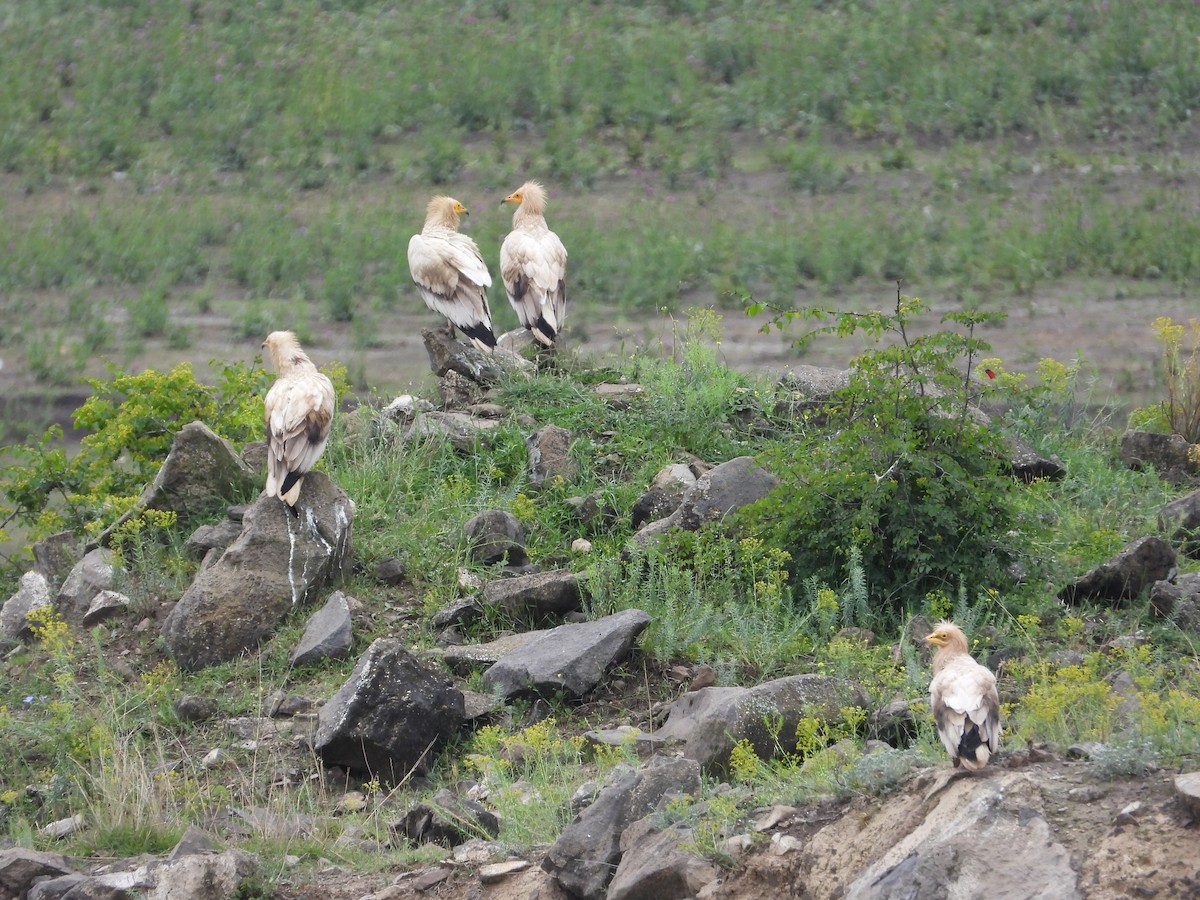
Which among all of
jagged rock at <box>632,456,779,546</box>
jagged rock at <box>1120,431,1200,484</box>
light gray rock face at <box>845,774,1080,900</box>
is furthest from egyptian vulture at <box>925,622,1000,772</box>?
jagged rock at <box>1120,431,1200,484</box>

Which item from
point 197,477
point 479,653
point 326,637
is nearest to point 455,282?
point 197,477

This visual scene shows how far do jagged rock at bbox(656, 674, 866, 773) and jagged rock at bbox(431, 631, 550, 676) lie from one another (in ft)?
4.75

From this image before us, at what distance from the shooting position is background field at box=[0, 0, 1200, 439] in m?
16.2

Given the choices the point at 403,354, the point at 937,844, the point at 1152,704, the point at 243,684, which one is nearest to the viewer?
the point at 937,844

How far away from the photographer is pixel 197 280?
1773 centimetres

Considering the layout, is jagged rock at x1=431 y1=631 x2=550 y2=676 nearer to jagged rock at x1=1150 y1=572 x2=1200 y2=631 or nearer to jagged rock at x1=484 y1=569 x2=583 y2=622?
jagged rock at x1=484 y1=569 x2=583 y2=622

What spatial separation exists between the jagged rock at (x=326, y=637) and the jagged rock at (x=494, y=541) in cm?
89

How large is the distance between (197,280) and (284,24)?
8.33m

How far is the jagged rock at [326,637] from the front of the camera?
779 cm

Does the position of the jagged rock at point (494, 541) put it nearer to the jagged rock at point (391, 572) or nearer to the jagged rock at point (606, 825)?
the jagged rock at point (391, 572)

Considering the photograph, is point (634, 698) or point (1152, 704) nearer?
point (1152, 704)

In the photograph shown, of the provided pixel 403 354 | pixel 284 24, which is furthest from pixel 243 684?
pixel 284 24

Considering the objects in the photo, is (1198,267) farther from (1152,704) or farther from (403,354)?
(1152,704)

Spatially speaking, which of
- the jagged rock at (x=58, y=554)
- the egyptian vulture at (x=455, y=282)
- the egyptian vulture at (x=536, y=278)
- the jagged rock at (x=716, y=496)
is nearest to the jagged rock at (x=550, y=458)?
the jagged rock at (x=716, y=496)
